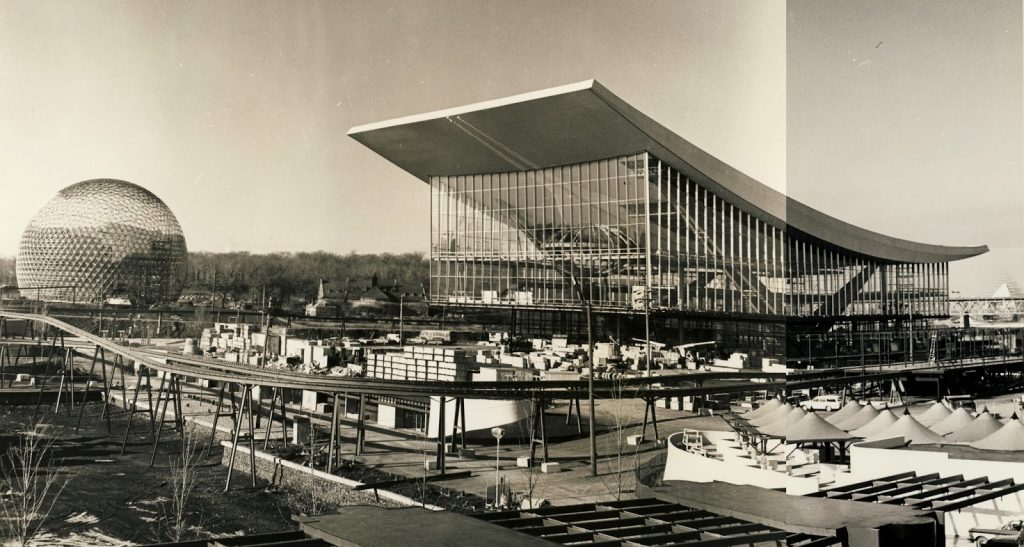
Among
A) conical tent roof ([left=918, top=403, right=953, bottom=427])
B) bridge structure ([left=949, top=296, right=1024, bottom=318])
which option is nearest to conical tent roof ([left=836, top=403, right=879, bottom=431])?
conical tent roof ([left=918, top=403, right=953, bottom=427])

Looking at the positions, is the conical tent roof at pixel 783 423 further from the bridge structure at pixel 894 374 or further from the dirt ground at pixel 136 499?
the dirt ground at pixel 136 499

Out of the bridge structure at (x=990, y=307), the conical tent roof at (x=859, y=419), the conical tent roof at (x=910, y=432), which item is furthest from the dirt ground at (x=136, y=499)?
the bridge structure at (x=990, y=307)

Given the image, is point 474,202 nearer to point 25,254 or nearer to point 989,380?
point 989,380

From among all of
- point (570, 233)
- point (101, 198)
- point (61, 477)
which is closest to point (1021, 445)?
point (61, 477)

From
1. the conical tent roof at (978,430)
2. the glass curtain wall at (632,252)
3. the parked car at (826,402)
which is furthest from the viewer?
the glass curtain wall at (632,252)

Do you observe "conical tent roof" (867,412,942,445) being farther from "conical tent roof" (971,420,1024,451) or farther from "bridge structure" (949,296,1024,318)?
"bridge structure" (949,296,1024,318)

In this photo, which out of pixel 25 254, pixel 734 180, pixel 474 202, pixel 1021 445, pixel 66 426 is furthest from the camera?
pixel 25 254
